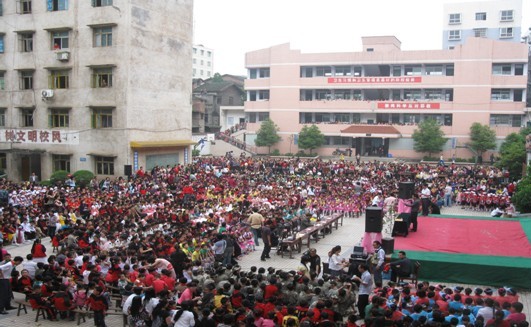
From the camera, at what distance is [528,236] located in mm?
17000

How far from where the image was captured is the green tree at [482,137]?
142ft

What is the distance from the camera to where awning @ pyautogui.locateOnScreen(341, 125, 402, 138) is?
1841 inches

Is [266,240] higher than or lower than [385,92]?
lower

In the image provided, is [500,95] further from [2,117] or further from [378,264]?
[2,117]

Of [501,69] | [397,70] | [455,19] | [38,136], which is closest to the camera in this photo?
[38,136]

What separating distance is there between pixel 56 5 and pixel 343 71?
1090 inches

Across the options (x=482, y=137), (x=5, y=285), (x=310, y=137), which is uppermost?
(x=482, y=137)

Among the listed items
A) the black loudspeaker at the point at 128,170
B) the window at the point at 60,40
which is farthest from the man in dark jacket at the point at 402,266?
the window at the point at 60,40

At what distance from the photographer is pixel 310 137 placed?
48.3m

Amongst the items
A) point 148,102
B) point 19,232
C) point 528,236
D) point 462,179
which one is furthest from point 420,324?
point 148,102

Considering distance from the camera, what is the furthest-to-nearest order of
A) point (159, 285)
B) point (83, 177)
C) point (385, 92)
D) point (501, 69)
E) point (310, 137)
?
point (385, 92)
point (310, 137)
point (501, 69)
point (83, 177)
point (159, 285)

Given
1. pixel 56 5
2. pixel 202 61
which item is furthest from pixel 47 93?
pixel 202 61

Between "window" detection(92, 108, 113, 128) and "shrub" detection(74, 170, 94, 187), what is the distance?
336 cm

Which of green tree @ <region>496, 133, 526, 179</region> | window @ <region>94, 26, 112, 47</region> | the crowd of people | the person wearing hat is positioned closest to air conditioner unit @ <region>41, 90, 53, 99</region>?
window @ <region>94, 26, 112, 47</region>
